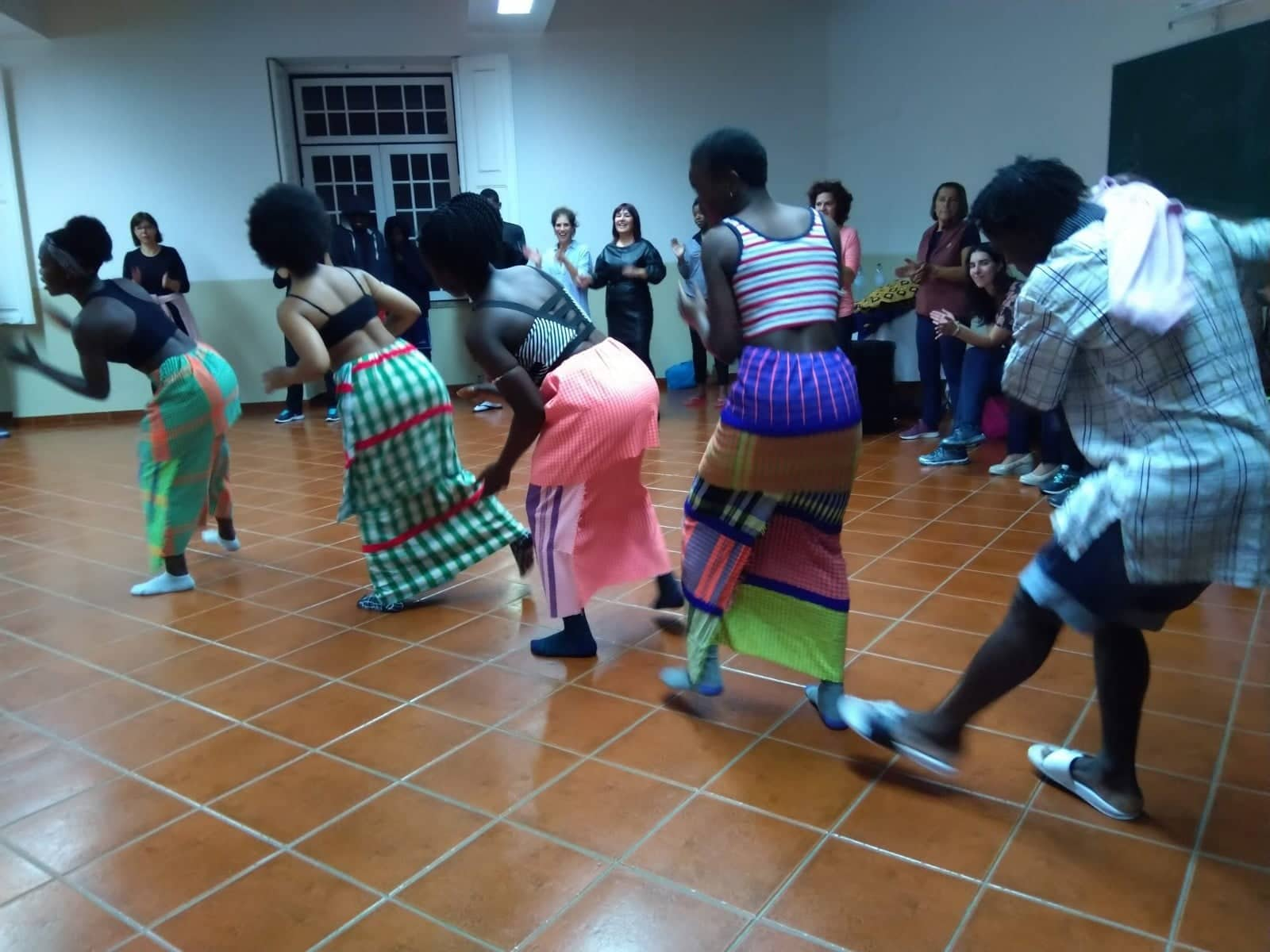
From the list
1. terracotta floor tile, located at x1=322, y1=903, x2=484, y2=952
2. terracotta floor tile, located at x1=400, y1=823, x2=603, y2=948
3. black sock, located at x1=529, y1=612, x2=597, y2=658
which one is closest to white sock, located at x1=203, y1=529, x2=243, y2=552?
black sock, located at x1=529, y1=612, x2=597, y2=658

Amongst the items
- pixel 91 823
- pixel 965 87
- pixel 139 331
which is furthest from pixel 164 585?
pixel 965 87

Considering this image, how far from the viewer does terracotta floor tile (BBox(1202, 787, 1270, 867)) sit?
188 centimetres

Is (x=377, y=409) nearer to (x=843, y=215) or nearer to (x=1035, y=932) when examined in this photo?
(x=1035, y=932)

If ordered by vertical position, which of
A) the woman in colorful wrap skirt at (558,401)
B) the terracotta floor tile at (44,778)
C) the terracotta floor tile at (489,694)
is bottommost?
the terracotta floor tile at (44,778)

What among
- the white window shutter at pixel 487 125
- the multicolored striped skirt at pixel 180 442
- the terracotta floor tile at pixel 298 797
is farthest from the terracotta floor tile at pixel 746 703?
the white window shutter at pixel 487 125

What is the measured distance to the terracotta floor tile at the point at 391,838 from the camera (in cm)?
194

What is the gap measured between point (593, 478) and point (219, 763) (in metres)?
1.21

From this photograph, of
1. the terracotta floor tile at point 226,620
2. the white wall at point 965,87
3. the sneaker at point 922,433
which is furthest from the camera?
the sneaker at point 922,433

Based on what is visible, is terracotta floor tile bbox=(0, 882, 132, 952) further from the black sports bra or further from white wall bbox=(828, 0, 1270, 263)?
white wall bbox=(828, 0, 1270, 263)

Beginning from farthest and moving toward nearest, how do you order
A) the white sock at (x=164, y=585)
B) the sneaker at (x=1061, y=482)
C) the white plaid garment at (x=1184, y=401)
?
the sneaker at (x=1061, y=482)
the white sock at (x=164, y=585)
the white plaid garment at (x=1184, y=401)

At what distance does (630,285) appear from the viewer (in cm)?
691

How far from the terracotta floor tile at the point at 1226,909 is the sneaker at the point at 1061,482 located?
2999 mm

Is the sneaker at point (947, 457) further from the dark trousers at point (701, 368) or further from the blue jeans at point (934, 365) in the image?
the dark trousers at point (701, 368)

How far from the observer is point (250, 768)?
2.36 meters
